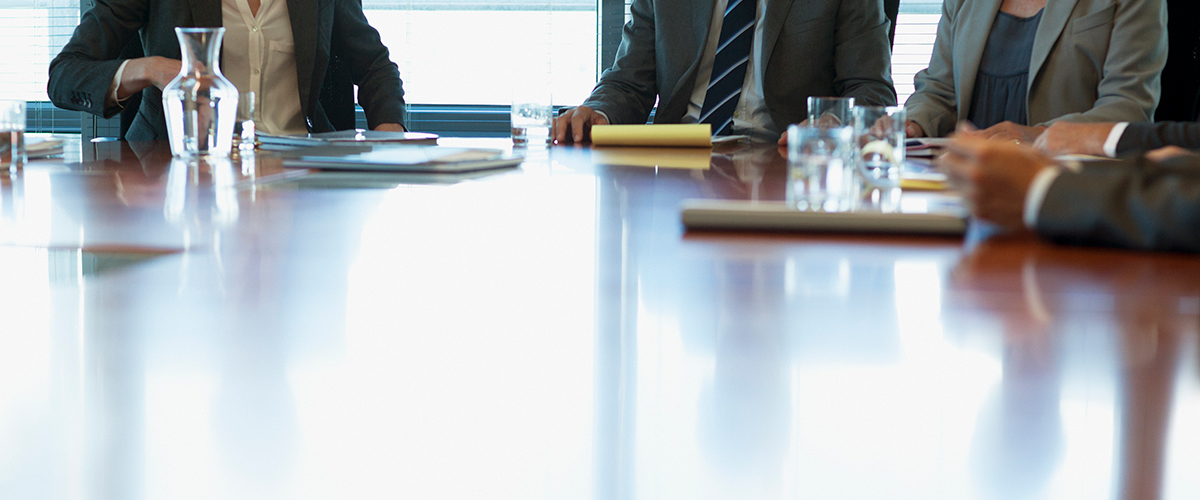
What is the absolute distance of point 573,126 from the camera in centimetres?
230

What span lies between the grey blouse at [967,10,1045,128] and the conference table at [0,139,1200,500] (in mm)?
2097

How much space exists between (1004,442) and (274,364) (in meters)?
0.31

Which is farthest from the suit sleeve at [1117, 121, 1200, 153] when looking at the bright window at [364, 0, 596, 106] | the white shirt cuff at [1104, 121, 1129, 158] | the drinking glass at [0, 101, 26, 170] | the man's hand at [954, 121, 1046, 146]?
the bright window at [364, 0, 596, 106]

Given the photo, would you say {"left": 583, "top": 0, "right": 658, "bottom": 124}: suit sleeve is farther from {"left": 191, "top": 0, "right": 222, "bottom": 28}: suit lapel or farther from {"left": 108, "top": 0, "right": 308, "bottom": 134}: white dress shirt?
{"left": 191, "top": 0, "right": 222, "bottom": 28}: suit lapel

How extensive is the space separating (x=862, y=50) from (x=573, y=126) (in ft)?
3.19

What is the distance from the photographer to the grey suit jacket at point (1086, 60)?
7.95ft

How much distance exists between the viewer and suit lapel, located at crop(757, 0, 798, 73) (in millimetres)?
2775

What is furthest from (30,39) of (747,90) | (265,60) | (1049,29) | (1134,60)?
(1134,60)

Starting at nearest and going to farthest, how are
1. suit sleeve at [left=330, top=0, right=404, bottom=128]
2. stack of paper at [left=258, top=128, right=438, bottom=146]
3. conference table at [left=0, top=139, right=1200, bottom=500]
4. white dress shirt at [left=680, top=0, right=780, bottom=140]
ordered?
1. conference table at [left=0, top=139, right=1200, bottom=500]
2. stack of paper at [left=258, top=128, right=438, bottom=146]
3. white dress shirt at [left=680, top=0, right=780, bottom=140]
4. suit sleeve at [left=330, top=0, right=404, bottom=128]

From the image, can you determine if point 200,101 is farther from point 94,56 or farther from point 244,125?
point 94,56

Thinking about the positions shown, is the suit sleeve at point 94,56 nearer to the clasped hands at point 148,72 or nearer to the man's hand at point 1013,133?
the clasped hands at point 148,72

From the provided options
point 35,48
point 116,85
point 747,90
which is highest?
point 35,48

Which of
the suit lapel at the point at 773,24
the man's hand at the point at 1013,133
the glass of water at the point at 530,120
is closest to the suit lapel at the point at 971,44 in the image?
the suit lapel at the point at 773,24

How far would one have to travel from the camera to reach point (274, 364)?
0.44 metres
